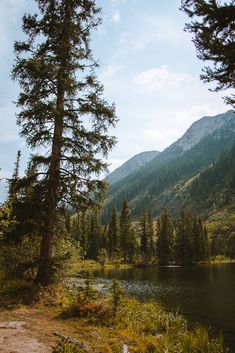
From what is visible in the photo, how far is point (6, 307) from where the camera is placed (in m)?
13.5

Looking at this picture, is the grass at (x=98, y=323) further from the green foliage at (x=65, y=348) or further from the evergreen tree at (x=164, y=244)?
the evergreen tree at (x=164, y=244)

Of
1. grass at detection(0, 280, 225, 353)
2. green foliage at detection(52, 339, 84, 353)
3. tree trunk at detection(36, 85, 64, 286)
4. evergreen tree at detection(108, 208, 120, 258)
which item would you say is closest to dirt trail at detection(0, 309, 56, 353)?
grass at detection(0, 280, 225, 353)

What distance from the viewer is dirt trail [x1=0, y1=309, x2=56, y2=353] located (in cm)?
875

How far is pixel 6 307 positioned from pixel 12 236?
3860 millimetres

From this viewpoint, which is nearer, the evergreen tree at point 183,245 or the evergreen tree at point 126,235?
the evergreen tree at point 126,235

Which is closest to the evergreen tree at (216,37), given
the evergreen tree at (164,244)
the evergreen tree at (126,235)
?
the evergreen tree at (126,235)

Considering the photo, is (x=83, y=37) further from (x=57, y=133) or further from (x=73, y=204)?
(x=73, y=204)

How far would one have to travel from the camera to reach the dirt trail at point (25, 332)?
8.75m

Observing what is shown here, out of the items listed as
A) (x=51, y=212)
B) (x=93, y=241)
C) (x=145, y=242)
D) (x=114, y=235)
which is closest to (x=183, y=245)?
(x=145, y=242)

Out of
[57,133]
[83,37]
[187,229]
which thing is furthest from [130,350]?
[187,229]

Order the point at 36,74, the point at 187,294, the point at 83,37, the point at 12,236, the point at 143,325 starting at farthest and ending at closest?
1. the point at 187,294
2. the point at 83,37
3. the point at 36,74
4. the point at 12,236
5. the point at 143,325

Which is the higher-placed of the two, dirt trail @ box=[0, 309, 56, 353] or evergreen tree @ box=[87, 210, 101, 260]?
evergreen tree @ box=[87, 210, 101, 260]

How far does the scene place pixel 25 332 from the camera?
1023cm

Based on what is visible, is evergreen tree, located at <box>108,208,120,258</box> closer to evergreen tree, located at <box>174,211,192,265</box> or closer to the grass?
evergreen tree, located at <box>174,211,192,265</box>
